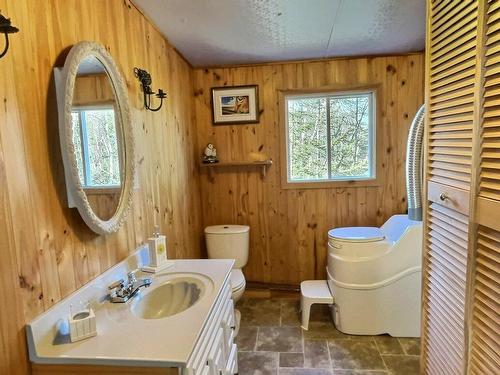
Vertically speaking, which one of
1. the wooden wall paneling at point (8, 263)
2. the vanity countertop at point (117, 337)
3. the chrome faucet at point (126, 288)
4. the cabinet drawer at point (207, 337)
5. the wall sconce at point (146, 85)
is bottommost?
the cabinet drawer at point (207, 337)

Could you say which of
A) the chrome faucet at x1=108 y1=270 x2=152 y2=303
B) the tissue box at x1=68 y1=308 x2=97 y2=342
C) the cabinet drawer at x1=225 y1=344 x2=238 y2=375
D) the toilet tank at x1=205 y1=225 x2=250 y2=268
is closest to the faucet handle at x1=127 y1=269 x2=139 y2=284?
the chrome faucet at x1=108 y1=270 x2=152 y2=303

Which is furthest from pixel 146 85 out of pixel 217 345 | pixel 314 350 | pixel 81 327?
pixel 314 350

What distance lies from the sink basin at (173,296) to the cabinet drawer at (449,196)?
1.15 meters

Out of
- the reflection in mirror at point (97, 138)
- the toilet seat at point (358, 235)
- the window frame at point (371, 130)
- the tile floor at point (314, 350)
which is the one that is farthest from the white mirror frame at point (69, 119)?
the window frame at point (371, 130)

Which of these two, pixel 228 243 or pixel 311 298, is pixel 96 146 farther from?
pixel 311 298

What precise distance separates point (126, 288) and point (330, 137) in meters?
2.33

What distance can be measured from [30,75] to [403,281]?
2543mm

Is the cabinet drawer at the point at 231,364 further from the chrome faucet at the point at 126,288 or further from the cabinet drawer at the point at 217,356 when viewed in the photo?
the chrome faucet at the point at 126,288

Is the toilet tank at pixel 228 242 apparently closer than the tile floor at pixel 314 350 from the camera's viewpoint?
No

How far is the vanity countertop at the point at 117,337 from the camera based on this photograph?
1.01 m

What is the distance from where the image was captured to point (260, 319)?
9.24 feet

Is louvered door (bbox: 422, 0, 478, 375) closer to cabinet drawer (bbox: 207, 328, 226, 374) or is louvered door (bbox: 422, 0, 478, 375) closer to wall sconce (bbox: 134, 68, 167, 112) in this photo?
cabinet drawer (bbox: 207, 328, 226, 374)

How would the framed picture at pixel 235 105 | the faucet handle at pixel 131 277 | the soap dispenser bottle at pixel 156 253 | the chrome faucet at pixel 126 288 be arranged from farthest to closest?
the framed picture at pixel 235 105
the soap dispenser bottle at pixel 156 253
the faucet handle at pixel 131 277
the chrome faucet at pixel 126 288

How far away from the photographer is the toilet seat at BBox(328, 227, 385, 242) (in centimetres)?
247
